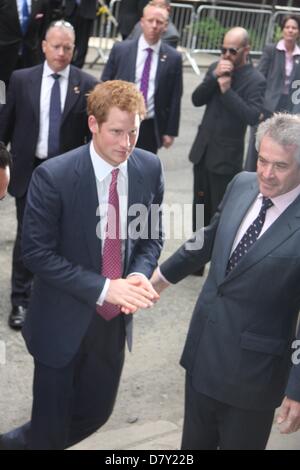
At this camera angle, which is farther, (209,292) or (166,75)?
(166,75)

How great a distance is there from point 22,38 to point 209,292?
226 inches

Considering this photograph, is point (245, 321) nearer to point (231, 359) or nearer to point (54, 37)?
point (231, 359)

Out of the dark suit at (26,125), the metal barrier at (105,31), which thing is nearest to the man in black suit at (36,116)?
the dark suit at (26,125)

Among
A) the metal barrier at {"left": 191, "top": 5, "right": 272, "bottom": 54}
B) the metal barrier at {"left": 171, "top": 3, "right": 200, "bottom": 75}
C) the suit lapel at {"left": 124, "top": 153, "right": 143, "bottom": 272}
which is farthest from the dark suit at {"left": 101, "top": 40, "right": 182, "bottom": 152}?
the metal barrier at {"left": 191, "top": 5, "right": 272, "bottom": 54}

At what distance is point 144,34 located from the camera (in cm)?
799

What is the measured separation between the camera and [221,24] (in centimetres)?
1745

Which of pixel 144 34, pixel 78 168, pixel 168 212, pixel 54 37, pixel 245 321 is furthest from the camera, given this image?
pixel 168 212

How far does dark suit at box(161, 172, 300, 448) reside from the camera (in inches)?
159

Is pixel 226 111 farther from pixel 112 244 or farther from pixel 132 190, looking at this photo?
pixel 112 244

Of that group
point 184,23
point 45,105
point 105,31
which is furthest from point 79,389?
point 184,23

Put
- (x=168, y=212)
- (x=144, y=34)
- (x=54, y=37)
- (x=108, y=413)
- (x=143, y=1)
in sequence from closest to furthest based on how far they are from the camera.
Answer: (x=108, y=413), (x=54, y=37), (x=144, y=34), (x=168, y=212), (x=143, y=1)

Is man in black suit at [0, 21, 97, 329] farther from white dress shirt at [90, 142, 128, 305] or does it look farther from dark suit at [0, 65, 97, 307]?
white dress shirt at [90, 142, 128, 305]

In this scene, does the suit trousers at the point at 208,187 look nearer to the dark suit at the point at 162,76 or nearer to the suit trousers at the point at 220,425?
the dark suit at the point at 162,76
